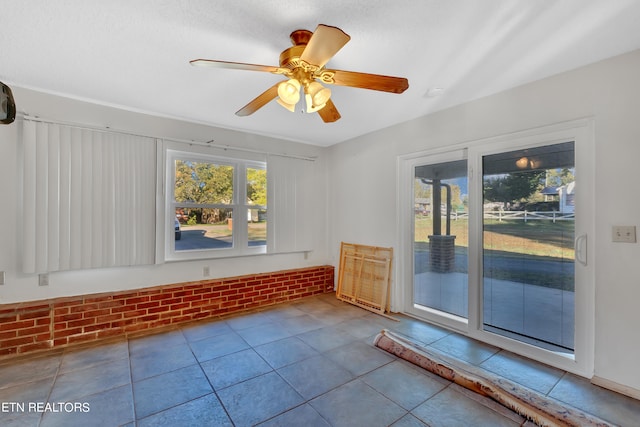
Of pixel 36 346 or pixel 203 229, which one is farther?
pixel 203 229

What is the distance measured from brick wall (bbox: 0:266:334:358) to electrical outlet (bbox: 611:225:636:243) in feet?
11.2

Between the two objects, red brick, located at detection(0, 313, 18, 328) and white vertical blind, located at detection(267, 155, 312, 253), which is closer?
red brick, located at detection(0, 313, 18, 328)

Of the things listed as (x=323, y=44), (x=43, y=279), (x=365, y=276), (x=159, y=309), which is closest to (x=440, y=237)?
(x=365, y=276)

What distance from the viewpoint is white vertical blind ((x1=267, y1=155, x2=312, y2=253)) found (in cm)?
412

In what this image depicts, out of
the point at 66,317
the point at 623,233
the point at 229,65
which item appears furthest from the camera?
the point at 66,317

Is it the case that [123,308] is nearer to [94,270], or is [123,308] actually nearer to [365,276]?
[94,270]

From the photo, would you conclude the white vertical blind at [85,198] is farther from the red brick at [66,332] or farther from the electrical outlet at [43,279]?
the red brick at [66,332]

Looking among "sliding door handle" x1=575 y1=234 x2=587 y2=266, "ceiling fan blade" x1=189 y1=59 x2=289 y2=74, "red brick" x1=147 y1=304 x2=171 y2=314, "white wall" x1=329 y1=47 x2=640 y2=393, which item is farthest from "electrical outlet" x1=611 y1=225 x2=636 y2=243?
"red brick" x1=147 y1=304 x2=171 y2=314

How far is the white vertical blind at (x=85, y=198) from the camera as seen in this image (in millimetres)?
2645

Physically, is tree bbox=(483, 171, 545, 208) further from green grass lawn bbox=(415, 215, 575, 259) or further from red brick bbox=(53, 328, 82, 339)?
red brick bbox=(53, 328, 82, 339)

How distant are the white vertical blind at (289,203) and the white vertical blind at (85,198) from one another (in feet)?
4.89

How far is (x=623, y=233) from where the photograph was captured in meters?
2.06

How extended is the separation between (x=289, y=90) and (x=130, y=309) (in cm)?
291

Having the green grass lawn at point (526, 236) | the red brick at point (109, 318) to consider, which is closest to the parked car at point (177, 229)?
the red brick at point (109, 318)
